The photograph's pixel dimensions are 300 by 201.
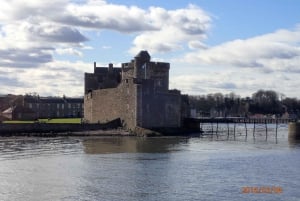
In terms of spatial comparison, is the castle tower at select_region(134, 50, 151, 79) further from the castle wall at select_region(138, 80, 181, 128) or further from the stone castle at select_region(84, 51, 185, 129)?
the castle wall at select_region(138, 80, 181, 128)

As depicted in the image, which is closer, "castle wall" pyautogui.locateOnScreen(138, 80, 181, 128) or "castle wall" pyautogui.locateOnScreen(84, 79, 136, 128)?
"castle wall" pyautogui.locateOnScreen(138, 80, 181, 128)

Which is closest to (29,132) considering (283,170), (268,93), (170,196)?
(283,170)

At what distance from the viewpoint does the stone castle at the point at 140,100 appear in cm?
5303

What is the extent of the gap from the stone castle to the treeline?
73.6 m

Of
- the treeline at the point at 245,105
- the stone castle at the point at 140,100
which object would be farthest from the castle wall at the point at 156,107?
the treeline at the point at 245,105

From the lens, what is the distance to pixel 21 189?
19266mm

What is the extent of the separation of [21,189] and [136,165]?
322 inches

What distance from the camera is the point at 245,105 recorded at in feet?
453

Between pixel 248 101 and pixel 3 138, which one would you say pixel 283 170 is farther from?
pixel 248 101
